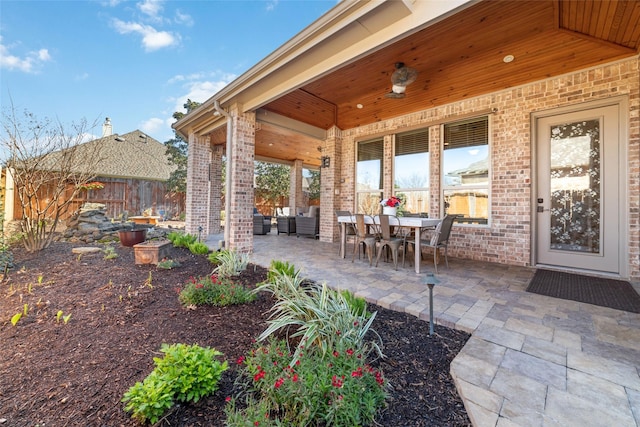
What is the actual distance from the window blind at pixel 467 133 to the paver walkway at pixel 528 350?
8.78 ft

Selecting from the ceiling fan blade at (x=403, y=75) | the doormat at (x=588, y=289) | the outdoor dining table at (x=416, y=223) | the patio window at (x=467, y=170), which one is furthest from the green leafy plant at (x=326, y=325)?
the patio window at (x=467, y=170)

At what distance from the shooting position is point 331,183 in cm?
677

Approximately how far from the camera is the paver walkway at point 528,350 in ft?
4.08

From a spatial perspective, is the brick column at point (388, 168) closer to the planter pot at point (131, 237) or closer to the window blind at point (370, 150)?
the window blind at point (370, 150)

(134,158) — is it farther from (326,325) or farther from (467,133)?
(326,325)

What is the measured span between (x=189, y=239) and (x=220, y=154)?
343 cm

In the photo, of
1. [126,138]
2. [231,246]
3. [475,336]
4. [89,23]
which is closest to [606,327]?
[475,336]

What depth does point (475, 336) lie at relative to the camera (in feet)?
6.40

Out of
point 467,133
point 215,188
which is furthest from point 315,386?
point 215,188

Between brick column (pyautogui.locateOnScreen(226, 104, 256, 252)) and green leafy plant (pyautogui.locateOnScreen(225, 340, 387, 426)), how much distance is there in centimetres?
391

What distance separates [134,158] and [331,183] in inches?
551

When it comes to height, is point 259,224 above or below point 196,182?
below

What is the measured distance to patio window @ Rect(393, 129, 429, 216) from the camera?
5.49 meters

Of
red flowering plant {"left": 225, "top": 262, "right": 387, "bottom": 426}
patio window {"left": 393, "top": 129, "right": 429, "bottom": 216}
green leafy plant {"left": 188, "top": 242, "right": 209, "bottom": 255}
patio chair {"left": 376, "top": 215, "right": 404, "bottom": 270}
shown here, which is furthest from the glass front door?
green leafy plant {"left": 188, "top": 242, "right": 209, "bottom": 255}
